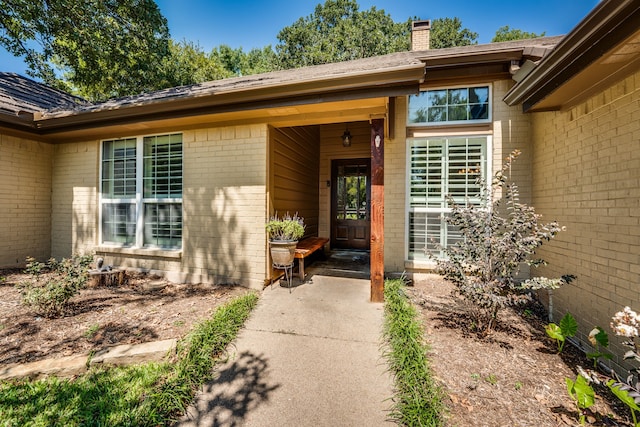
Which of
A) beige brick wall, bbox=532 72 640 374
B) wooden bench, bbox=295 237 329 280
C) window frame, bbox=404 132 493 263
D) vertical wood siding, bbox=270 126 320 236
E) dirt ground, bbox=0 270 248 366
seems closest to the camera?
beige brick wall, bbox=532 72 640 374

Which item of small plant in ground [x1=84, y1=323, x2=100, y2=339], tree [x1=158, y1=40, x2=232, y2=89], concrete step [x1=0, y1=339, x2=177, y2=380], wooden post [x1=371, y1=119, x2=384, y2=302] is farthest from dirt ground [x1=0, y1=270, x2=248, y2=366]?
tree [x1=158, y1=40, x2=232, y2=89]

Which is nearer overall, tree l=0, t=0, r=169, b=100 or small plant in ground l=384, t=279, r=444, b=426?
small plant in ground l=384, t=279, r=444, b=426

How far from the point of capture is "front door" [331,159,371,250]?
7.36m

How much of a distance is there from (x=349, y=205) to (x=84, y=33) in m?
7.10

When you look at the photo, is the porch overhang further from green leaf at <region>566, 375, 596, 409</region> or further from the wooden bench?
green leaf at <region>566, 375, 596, 409</region>

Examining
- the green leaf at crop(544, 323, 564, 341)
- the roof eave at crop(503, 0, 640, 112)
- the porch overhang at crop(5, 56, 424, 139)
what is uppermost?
the porch overhang at crop(5, 56, 424, 139)

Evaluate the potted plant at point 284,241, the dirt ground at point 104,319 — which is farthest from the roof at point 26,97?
the potted plant at point 284,241

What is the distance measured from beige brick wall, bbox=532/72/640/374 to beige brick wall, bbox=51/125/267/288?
4.00 meters

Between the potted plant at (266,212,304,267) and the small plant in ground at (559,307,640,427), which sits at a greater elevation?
the potted plant at (266,212,304,267)

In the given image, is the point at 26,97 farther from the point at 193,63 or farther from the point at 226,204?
the point at 193,63

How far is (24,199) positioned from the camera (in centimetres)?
555

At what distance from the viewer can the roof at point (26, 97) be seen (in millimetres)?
5504

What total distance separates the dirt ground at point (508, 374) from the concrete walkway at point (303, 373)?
1.86ft

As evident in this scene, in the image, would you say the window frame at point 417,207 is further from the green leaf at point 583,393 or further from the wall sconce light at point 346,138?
the green leaf at point 583,393
